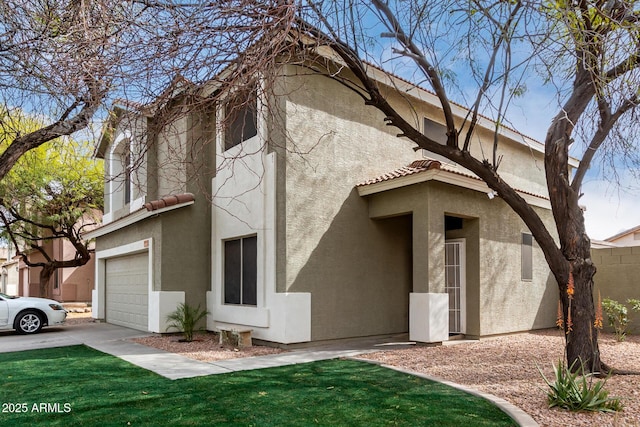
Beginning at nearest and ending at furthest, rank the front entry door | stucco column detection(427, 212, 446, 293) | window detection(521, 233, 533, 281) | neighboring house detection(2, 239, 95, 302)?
stucco column detection(427, 212, 446, 293)
the front entry door
window detection(521, 233, 533, 281)
neighboring house detection(2, 239, 95, 302)

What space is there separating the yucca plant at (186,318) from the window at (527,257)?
9.02 m

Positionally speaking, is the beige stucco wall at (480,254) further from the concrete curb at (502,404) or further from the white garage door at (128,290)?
the white garage door at (128,290)

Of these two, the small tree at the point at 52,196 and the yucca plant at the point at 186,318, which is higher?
the small tree at the point at 52,196

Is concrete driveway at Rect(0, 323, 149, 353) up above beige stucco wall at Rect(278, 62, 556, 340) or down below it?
below

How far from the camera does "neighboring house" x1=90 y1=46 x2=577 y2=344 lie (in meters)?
11.5

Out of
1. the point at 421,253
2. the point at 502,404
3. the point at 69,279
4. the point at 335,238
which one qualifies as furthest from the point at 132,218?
the point at 69,279

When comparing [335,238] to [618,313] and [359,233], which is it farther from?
[618,313]

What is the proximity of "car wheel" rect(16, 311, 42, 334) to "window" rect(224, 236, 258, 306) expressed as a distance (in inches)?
252

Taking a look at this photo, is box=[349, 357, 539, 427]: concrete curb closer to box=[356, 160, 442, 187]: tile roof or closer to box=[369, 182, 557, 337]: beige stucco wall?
box=[369, 182, 557, 337]: beige stucco wall

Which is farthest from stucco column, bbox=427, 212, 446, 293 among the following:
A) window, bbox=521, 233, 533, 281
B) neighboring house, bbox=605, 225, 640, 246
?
neighboring house, bbox=605, 225, 640, 246

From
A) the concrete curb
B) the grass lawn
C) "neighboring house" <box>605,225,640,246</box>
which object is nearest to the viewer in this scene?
the concrete curb

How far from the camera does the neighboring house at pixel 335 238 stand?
1154 centimetres

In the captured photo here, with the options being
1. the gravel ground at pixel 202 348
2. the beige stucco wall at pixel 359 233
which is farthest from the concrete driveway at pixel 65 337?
the beige stucco wall at pixel 359 233

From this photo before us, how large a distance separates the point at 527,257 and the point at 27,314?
48.8 ft
